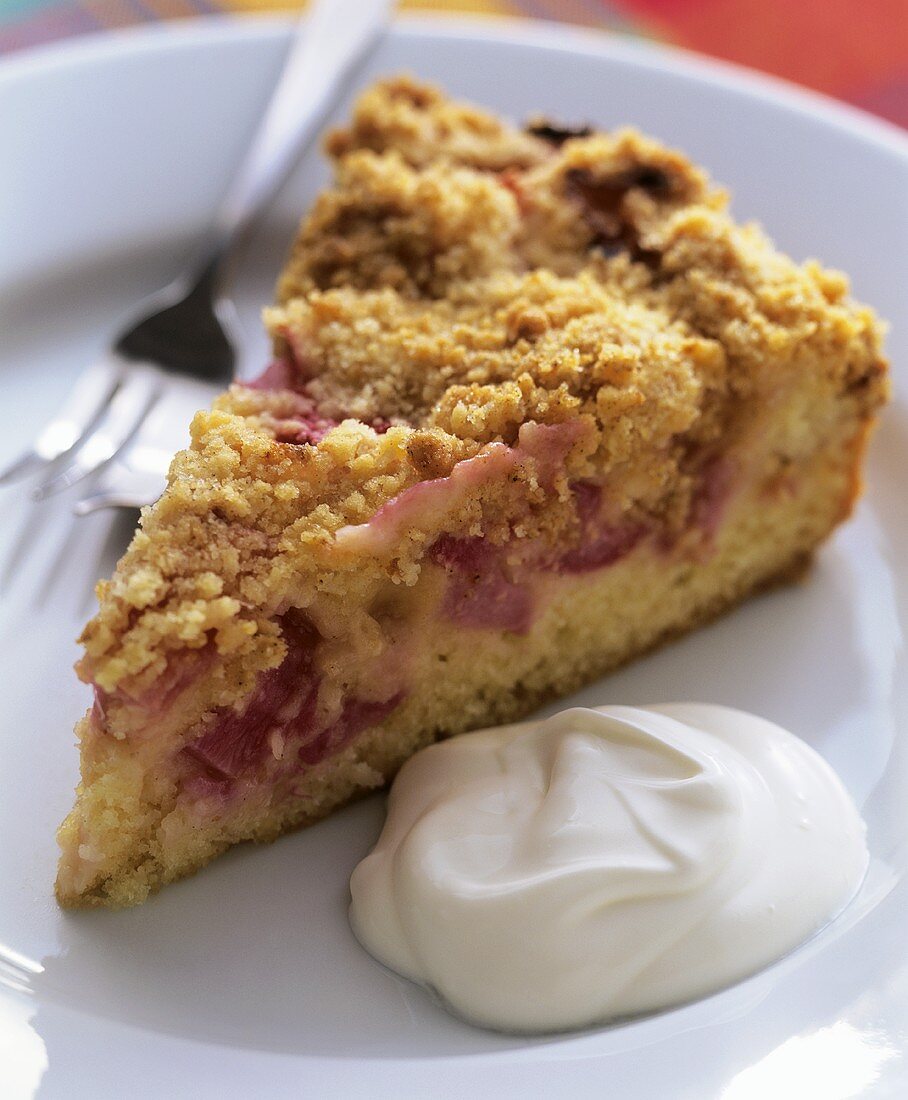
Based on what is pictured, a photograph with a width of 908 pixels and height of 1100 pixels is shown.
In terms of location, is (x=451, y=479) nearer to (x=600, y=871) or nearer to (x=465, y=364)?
(x=465, y=364)

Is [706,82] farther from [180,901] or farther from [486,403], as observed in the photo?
[180,901]

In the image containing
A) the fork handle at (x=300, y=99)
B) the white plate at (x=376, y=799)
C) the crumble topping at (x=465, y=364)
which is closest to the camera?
the white plate at (x=376, y=799)

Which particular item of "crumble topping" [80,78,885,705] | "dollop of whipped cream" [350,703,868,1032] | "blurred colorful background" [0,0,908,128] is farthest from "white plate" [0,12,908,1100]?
"blurred colorful background" [0,0,908,128]

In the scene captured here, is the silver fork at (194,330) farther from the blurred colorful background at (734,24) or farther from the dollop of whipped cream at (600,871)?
the dollop of whipped cream at (600,871)

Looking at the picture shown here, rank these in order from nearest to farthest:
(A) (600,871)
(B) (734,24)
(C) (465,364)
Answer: (A) (600,871) → (C) (465,364) → (B) (734,24)

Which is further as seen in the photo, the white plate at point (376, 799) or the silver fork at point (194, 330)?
the silver fork at point (194, 330)

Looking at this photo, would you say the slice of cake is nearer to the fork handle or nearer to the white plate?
the white plate

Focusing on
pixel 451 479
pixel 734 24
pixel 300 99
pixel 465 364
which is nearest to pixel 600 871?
pixel 451 479

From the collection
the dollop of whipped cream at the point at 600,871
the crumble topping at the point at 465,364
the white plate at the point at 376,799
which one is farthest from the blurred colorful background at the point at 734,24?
the dollop of whipped cream at the point at 600,871
